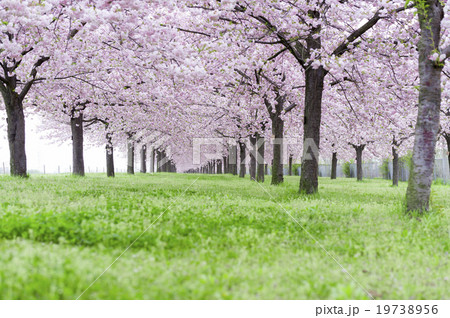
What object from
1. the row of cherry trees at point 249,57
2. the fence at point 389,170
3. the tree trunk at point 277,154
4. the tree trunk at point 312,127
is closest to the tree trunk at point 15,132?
the row of cherry trees at point 249,57

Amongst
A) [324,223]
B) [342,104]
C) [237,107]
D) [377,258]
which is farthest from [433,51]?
[237,107]

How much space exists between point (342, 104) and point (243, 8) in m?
9.90

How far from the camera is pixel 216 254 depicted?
5031 mm

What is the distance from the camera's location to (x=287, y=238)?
605cm

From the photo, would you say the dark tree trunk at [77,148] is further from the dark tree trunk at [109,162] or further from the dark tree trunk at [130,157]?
the dark tree trunk at [130,157]

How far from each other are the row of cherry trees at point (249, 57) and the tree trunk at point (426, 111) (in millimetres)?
23

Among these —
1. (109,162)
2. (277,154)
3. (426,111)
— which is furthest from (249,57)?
(109,162)

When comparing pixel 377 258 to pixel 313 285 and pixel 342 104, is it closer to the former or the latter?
pixel 313 285

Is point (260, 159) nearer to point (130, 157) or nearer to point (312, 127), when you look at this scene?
point (312, 127)

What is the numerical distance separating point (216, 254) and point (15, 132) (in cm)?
1593

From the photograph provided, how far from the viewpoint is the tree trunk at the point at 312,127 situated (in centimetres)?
1332

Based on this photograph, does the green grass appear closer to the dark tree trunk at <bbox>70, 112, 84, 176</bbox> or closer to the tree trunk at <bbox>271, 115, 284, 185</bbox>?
the tree trunk at <bbox>271, 115, 284, 185</bbox>

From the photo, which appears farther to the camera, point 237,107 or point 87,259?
point 237,107

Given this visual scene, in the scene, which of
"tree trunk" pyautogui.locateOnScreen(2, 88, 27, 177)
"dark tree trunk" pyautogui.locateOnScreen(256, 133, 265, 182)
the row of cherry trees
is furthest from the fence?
"tree trunk" pyautogui.locateOnScreen(2, 88, 27, 177)
